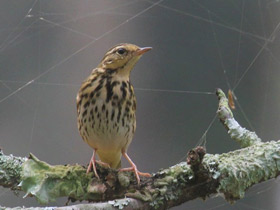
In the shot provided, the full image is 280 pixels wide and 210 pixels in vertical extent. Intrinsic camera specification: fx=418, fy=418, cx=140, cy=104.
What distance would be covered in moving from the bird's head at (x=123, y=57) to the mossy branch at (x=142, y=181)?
37 centimetres

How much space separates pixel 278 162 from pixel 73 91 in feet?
2.59

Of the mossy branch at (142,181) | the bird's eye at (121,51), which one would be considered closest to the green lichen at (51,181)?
the mossy branch at (142,181)

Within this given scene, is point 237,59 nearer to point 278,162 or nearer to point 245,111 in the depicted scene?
point 245,111

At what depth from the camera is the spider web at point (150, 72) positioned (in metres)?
1.49

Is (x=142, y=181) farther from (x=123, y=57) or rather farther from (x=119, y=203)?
(x=123, y=57)

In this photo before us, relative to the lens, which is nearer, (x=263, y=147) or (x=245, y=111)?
(x=263, y=147)

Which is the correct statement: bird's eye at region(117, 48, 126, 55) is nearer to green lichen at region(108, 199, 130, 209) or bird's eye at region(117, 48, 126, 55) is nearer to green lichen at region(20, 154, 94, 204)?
green lichen at region(20, 154, 94, 204)

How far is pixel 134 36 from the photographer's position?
1.57 meters

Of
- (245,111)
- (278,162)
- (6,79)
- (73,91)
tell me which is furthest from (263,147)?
(6,79)

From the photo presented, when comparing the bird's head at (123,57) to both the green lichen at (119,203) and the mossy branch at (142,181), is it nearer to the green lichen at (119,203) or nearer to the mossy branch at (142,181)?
the mossy branch at (142,181)

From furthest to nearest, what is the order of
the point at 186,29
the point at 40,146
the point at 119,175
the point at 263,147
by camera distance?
the point at 186,29 < the point at 40,146 < the point at 263,147 < the point at 119,175

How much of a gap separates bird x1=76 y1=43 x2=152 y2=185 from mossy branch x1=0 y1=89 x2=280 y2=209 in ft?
0.74

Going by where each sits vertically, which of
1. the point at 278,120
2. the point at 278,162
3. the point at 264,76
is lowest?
the point at 278,162

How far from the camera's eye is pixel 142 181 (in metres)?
0.91
